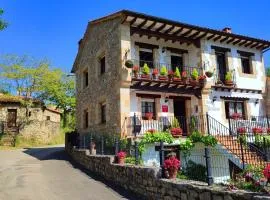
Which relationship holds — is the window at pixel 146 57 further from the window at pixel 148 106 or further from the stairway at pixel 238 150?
the stairway at pixel 238 150

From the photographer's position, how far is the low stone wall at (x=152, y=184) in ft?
20.7

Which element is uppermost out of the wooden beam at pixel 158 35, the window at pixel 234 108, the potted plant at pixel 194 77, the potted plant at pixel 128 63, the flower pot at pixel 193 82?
the wooden beam at pixel 158 35

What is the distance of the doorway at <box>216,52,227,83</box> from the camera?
19.4m

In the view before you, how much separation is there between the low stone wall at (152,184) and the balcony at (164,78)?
189 inches

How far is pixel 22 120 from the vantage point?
32062 mm

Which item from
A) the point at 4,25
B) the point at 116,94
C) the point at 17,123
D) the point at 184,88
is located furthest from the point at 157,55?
the point at 17,123

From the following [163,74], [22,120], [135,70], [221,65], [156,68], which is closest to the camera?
[135,70]

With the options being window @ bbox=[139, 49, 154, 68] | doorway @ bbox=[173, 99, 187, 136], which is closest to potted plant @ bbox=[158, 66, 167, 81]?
window @ bbox=[139, 49, 154, 68]

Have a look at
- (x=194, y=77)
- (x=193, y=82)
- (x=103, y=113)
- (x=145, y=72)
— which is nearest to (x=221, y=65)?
(x=194, y=77)

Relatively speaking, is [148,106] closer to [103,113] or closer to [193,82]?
[193,82]

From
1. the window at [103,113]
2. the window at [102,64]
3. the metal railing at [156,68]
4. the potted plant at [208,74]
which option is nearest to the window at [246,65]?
the potted plant at [208,74]

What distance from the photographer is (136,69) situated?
15844 millimetres

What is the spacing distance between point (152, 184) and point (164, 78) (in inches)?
335

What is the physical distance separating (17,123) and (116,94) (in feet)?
64.8
